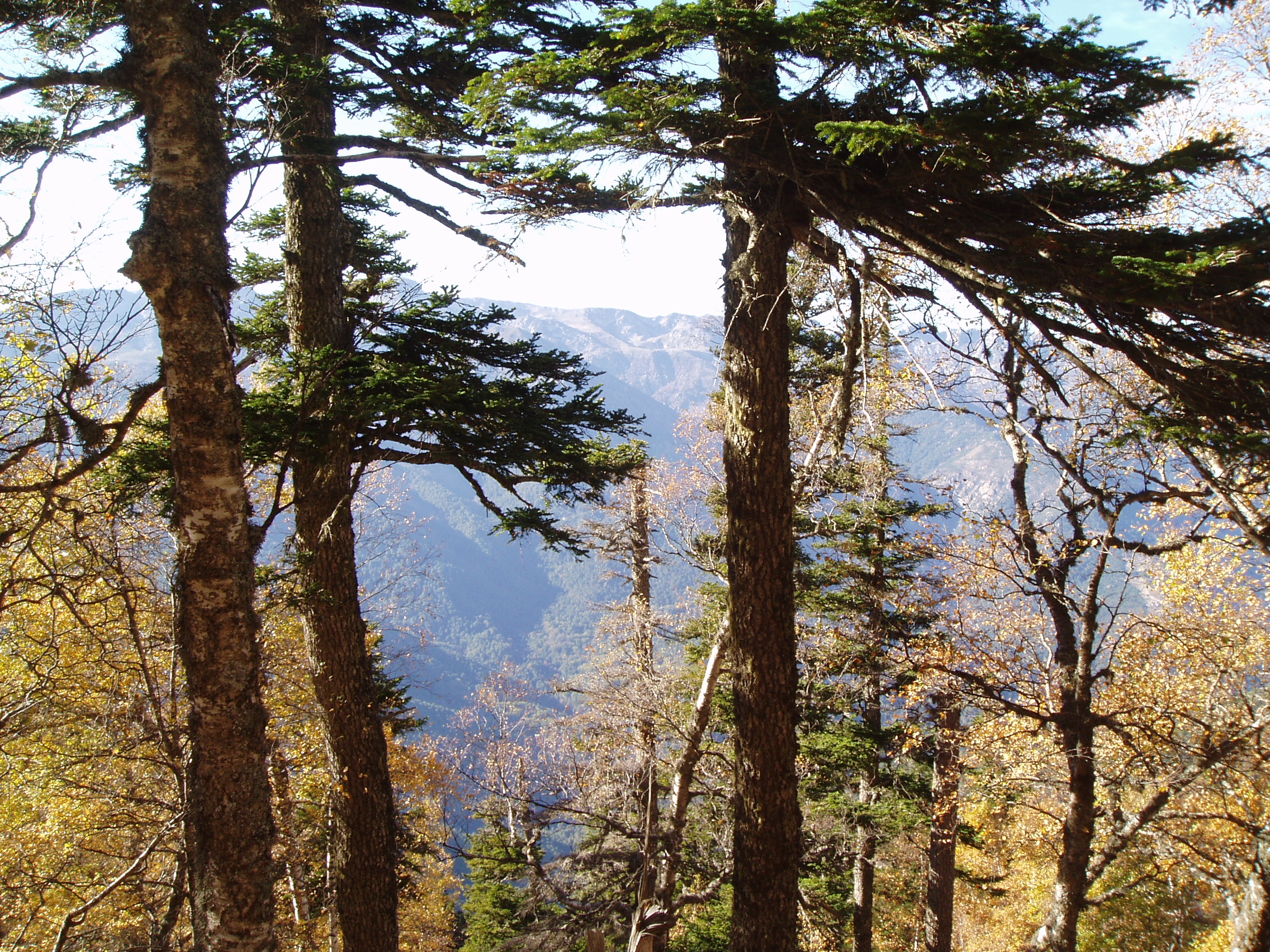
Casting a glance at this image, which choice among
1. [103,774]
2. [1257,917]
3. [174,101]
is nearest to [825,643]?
[1257,917]

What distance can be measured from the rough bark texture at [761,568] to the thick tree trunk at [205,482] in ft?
9.15

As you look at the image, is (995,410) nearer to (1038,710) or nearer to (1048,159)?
(1038,710)

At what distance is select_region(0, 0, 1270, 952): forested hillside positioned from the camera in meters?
3.46

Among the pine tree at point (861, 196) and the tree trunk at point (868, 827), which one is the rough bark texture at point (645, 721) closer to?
the pine tree at point (861, 196)

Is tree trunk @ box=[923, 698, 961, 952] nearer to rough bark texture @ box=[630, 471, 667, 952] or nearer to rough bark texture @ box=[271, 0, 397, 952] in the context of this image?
rough bark texture @ box=[630, 471, 667, 952]

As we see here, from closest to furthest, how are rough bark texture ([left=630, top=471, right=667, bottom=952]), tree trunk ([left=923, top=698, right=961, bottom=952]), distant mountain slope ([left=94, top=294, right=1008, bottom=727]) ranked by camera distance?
1. rough bark texture ([left=630, top=471, right=667, bottom=952])
2. tree trunk ([left=923, top=698, right=961, bottom=952])
3. distant mountain slope ([left=94, top=294, right=1008, bottom=727])

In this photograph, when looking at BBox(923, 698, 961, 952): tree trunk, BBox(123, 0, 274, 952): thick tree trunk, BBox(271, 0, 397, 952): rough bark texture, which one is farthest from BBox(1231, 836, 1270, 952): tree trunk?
BBox(123, 0, 274, 952): thick tree trunk

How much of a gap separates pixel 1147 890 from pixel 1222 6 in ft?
70.4

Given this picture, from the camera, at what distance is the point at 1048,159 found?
351 cm

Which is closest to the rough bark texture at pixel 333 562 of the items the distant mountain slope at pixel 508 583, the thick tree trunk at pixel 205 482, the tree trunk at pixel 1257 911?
the thick tree trunk at pixel 205 482

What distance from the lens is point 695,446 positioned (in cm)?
1277

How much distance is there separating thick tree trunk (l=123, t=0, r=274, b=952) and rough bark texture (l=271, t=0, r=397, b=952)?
1799 mm

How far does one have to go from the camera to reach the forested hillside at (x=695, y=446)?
11.4 ft

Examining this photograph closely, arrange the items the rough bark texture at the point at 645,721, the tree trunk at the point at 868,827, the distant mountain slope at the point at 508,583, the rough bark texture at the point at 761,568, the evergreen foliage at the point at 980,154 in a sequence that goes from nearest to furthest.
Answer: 1. the evergreen foliage at the point at 980,154
2. the rough bark texture at the point at 761,568
3. the rough bark texture at the point at 645,721
4. the tree trunk at the point at 868,827
5. the distant mountain slope at the point at 508,583
